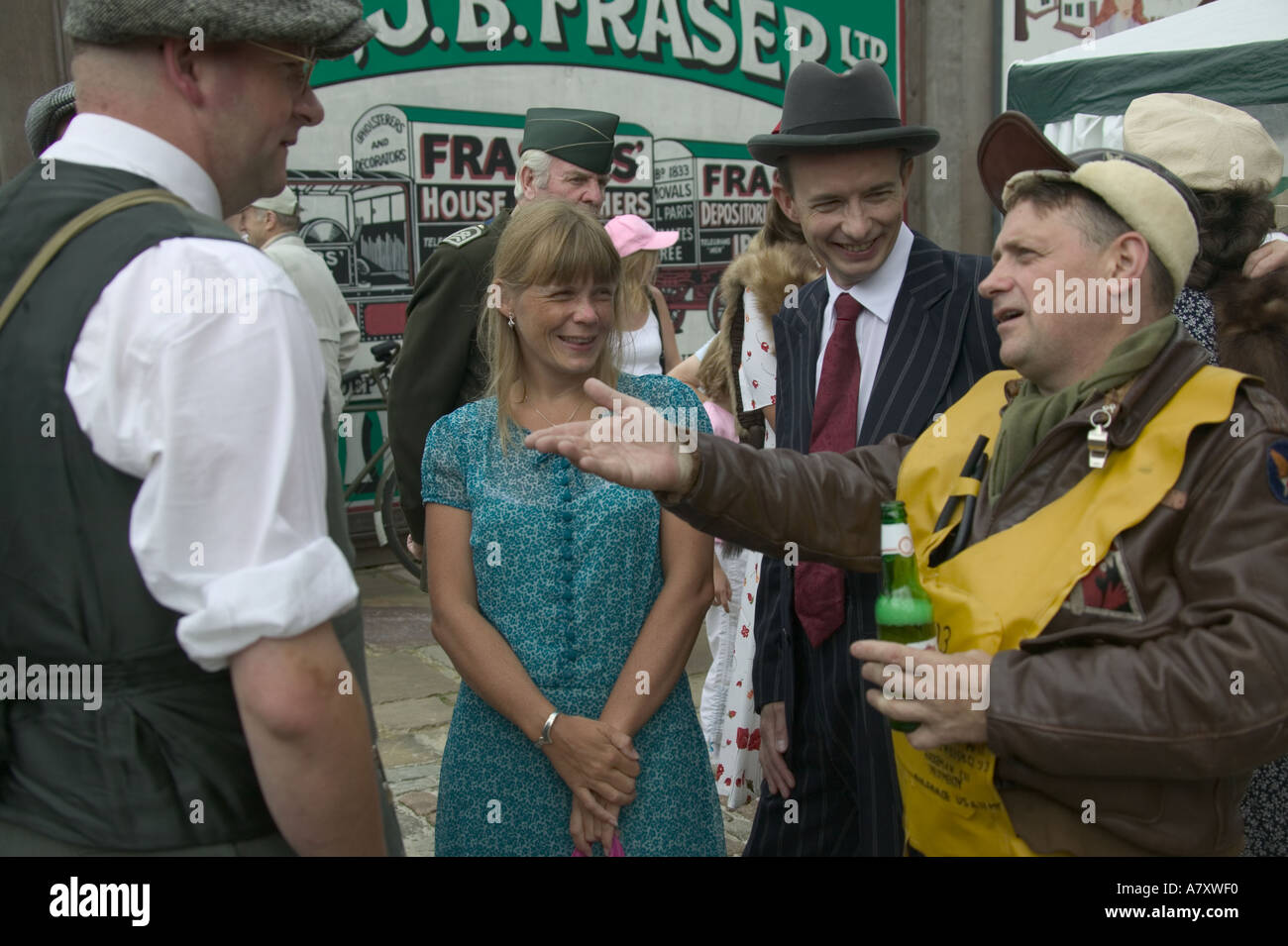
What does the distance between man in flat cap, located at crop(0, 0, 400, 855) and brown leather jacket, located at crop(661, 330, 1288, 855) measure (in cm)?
101

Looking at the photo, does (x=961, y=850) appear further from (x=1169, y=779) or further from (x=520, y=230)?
(x=520, y=230)

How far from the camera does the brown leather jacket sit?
1.68 m

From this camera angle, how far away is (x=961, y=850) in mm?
1945

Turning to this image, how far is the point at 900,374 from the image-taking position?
104 inches

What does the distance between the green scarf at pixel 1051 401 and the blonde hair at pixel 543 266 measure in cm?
101

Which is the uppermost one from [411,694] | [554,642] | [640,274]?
[640,274]

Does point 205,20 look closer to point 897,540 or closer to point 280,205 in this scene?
point 897,540

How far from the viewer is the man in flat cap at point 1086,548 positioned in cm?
171

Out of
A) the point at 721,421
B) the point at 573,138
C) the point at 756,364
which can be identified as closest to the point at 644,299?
the point at 721,421

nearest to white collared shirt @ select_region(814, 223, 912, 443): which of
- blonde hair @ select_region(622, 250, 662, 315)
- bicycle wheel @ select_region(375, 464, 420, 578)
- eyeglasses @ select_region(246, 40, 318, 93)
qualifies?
eyeglasses @ select_region(246, 40, 318, 93)

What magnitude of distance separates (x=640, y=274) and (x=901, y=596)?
11.8 ft

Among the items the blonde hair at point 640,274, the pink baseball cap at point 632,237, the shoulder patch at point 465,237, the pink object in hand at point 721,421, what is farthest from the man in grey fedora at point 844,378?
the pink baseball cap at point 632,237

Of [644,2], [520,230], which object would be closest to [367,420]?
[644,2]

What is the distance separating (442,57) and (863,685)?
6552 millimetres
